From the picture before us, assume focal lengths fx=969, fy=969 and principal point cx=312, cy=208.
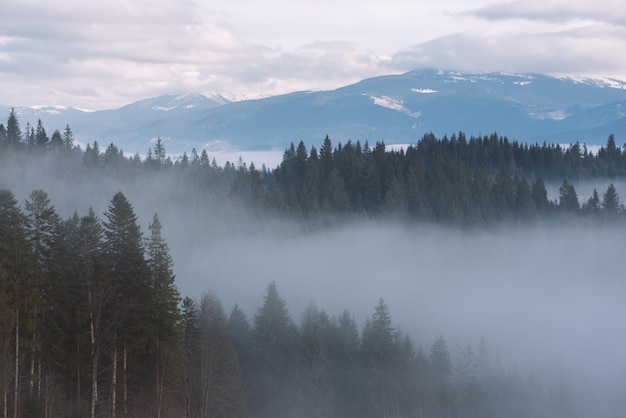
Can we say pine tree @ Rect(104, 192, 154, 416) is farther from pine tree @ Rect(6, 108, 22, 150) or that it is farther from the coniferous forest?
pine tree @ Rect(6, 108, 22, 150)

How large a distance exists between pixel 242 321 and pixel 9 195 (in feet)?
116

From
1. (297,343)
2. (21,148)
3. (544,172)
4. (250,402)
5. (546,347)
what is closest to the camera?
(250,402)

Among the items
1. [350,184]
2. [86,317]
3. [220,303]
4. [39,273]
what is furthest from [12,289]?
[350,184]

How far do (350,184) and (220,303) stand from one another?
77511mm

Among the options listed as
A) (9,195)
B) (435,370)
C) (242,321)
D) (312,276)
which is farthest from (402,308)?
(9,195)

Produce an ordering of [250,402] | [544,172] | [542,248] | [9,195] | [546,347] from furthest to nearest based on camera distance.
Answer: [544,172] → [542,248] → [546,347] → [250,402] → [9,195]

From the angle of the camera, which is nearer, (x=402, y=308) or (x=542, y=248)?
(x=402, y=308)

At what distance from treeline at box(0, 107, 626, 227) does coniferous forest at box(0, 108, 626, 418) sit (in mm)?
315

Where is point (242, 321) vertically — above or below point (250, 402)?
above

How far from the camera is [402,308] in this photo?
420 feet

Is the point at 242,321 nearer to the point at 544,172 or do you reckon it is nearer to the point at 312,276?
the point at 312,276

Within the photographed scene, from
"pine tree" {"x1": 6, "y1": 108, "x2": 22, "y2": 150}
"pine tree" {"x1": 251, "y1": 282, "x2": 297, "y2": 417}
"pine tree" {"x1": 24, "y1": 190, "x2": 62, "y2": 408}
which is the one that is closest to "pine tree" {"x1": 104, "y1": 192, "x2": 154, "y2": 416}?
"pine tree" {"x1": 24, "y1": 190, "x2": 62, "y2": 408}

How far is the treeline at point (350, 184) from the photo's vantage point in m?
138

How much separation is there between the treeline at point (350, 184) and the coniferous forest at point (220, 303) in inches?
12.4
